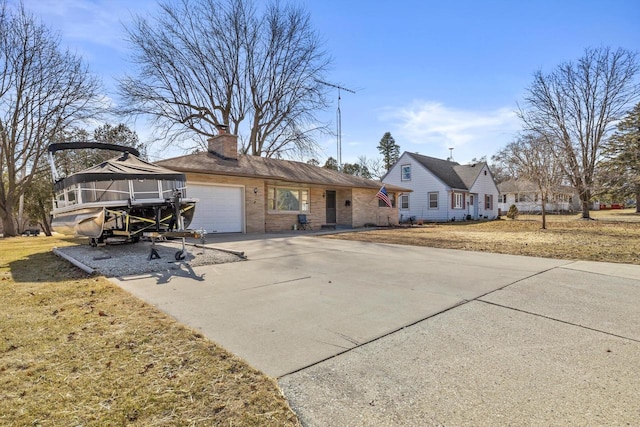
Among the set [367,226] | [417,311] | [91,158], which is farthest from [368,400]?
[91,158]

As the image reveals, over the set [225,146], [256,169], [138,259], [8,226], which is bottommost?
[138,259]

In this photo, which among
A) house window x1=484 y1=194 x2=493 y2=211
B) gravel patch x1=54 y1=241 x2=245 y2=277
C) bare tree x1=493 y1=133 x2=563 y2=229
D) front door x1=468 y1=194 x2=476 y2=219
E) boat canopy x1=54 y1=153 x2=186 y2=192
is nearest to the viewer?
gravel patch x1=54 y1=241 x2=245 y2=277

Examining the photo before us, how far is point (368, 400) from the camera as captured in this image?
1956mm

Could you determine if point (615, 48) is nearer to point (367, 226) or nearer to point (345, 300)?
point (367, 226)

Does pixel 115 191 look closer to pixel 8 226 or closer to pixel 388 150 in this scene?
pixel 8 226

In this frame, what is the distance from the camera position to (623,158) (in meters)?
22.4

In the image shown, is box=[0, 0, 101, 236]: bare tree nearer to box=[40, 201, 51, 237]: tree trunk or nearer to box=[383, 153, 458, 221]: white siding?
box=[40, 201, 51, 237]: tree trunk

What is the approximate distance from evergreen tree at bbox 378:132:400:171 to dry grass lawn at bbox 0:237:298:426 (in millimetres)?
54172

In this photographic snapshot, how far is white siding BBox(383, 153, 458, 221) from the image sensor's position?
26266 mm

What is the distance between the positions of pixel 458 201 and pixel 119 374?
29043 mm

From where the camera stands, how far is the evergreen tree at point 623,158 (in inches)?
760

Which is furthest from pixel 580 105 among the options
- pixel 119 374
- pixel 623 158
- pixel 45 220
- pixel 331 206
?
pixel 45 220

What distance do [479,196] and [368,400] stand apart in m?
32.2

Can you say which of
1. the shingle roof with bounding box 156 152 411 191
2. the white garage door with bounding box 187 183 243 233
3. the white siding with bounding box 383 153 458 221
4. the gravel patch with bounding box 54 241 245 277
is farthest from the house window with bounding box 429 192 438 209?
the gravel patch with bounding box 54 241 245 277
